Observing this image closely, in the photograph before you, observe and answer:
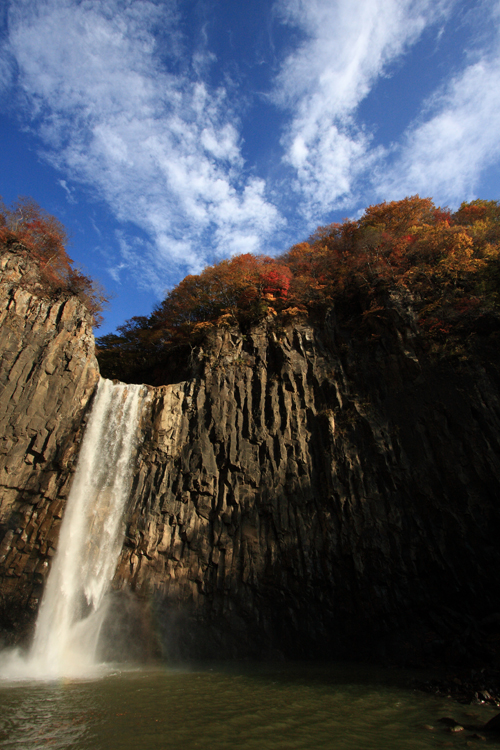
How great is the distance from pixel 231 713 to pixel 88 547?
339 inches

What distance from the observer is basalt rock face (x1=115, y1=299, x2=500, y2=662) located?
40.7 feet

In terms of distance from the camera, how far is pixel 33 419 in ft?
49.8

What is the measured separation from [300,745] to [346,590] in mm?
7647

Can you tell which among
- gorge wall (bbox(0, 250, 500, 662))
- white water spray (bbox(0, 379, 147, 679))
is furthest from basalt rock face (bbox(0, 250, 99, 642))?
white water spray (bbox(0, 379, 147, 679))

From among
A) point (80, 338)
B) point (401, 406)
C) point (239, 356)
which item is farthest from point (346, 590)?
point (80, 338)

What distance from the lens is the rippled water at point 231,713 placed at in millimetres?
6176

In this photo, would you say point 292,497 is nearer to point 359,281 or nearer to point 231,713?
point 231,713

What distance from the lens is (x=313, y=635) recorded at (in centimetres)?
1291

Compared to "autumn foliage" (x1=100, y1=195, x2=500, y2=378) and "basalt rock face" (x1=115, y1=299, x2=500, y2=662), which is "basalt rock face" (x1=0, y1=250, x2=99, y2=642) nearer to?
"basalt rock face" (x1=115, y1=299, x2=500, y2=662)

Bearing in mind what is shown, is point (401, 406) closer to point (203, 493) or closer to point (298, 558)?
point (298, 558)

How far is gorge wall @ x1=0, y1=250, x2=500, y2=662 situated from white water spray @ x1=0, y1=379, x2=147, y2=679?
53 centimetres

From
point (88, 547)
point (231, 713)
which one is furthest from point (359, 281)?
point (231, 713)

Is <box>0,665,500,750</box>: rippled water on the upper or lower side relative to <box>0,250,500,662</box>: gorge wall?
lower

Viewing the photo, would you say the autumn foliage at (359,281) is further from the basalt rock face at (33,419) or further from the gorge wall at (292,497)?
the basalt rock face at (33,419)
